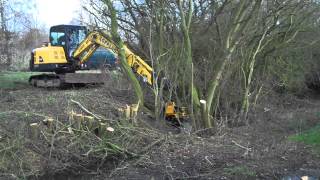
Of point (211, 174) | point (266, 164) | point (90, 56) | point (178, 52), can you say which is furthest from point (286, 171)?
point (90, 56)

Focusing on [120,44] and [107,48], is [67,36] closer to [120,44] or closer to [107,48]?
[107,48]

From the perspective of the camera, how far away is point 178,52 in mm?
12258

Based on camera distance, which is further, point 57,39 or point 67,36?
point 57,39

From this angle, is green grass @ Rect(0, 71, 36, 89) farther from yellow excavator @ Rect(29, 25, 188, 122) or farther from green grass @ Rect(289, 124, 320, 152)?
green grass @ Rect(289, 124, 320, 152)

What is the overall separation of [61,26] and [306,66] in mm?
10548

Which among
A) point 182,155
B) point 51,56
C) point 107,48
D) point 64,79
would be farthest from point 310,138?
point 51,56

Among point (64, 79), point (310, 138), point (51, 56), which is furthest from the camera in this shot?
point (51, 56)

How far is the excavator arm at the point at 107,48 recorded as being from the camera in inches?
533

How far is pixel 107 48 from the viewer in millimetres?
15508

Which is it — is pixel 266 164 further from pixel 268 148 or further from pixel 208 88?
pixel 208 88

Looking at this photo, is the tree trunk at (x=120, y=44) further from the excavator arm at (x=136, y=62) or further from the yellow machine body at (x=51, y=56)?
the yellow machine body at (x=51, y=56)

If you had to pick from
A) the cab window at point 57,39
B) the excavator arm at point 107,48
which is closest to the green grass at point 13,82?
the cab window at point 57,39

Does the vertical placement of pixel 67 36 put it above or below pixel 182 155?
above

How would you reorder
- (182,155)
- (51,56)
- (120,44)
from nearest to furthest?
(182,155)
(120,44)
(51,56)
